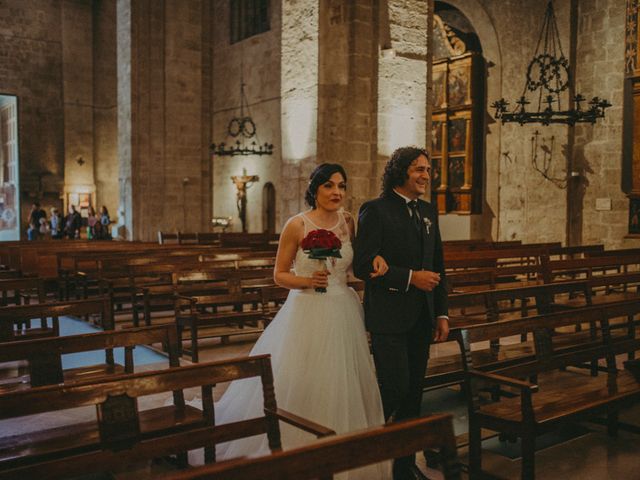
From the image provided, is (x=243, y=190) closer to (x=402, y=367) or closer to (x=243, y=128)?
(x=243, y=128)

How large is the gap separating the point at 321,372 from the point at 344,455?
5.41 feet

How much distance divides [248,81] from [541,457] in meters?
17.7

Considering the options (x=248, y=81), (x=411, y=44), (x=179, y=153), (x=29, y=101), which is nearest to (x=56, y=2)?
(x=29, y=101)

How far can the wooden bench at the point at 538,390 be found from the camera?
2988 millimetres

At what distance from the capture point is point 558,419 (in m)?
3.16

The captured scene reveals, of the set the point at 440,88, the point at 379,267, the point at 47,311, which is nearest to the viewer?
the point at 379,267

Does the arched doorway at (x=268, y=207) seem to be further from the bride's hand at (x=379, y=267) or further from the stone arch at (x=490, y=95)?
the bride's hand at (x=379, y=267)

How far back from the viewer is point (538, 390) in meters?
3.47

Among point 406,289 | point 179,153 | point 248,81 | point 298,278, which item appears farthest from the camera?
point 248,81

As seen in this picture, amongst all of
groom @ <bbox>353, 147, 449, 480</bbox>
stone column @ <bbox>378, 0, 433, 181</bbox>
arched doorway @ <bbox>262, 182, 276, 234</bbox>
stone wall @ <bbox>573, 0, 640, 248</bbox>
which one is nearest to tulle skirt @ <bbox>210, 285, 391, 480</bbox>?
groom @ <bbox>353, 147, 449, 480</bbox>

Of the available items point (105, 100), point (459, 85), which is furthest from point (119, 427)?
point (105, 100)

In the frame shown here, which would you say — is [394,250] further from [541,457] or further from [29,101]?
[29,101]

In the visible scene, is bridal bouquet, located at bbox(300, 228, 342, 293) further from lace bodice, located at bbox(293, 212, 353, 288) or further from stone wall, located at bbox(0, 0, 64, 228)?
stone wall, located at bbox(0, 0, 64, 228)

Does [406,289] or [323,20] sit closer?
[406,289]
